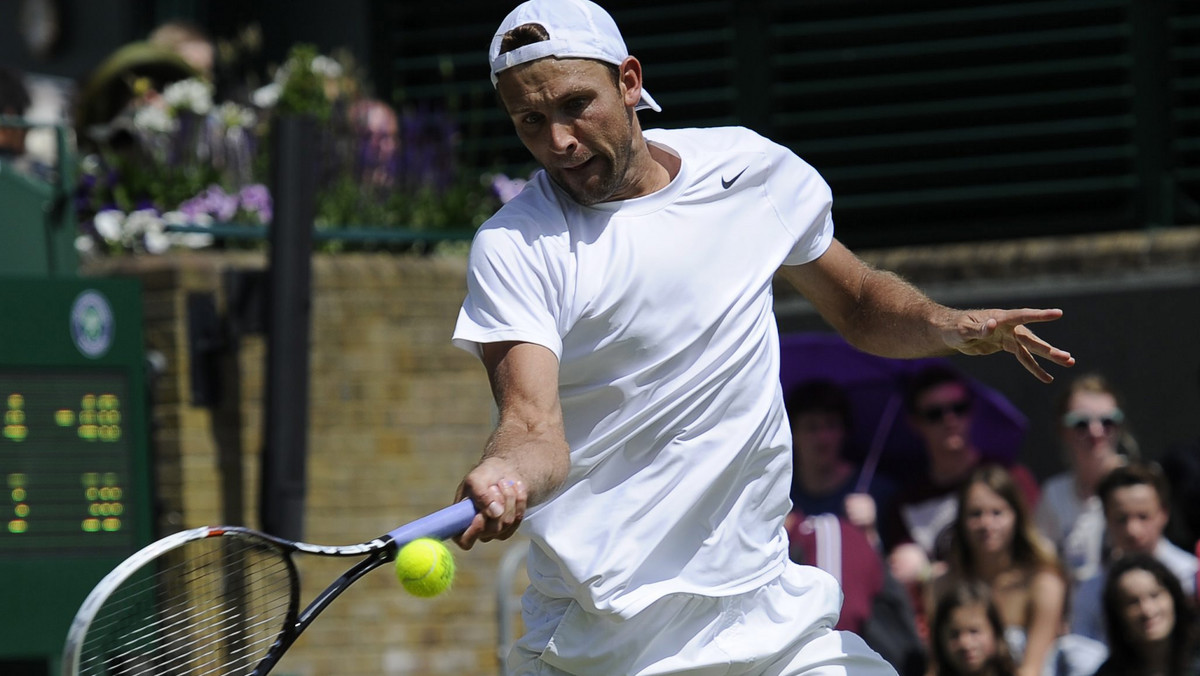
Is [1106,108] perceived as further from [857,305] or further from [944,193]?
[857,305]

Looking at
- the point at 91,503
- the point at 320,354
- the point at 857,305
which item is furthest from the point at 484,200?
the point at 857,305

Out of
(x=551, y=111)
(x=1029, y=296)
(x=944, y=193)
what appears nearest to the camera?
(x=551, y=111)

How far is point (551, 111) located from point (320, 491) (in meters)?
5.03

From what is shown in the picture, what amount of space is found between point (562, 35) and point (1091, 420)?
4.18 metres

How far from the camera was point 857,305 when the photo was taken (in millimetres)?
4207

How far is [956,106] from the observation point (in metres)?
9.62

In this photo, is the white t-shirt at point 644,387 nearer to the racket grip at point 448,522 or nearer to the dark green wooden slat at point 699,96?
the racket grip at point 448,522

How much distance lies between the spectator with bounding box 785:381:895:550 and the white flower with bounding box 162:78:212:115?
339cm

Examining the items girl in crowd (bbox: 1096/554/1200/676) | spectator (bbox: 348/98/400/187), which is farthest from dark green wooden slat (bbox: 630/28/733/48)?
girl in crowd (bbox: 1096/554/1200/676)

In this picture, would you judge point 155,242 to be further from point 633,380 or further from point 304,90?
point 633,380

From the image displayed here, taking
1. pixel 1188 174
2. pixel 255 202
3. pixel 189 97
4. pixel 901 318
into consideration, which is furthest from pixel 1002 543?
pixel 189 97

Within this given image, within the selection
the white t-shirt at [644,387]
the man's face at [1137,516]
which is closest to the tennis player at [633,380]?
the white t-shirt at [644,387]

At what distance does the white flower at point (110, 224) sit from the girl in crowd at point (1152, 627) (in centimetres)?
475

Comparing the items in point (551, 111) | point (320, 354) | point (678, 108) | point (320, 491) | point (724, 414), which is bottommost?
point (320, 491)
